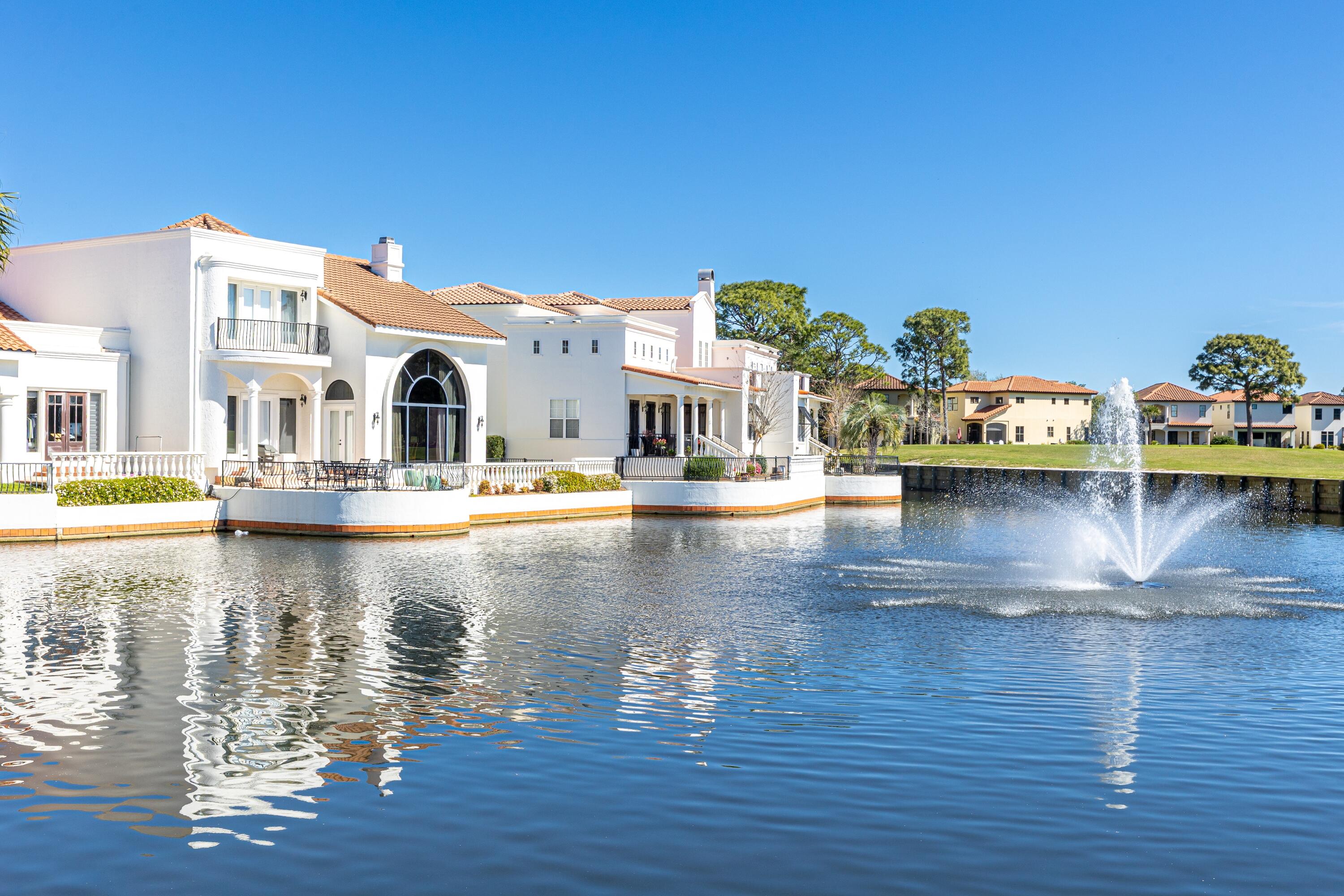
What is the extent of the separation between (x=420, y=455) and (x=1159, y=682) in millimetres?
33086

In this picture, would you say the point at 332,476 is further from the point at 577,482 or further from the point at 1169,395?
the point at 1169,395

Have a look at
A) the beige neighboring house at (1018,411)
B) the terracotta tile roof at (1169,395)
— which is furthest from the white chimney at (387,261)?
the terracotta tile roof at (1169,395)

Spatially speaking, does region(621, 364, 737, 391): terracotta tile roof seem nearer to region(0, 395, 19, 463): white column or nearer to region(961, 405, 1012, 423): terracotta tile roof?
region(0, 395, 19, 463): white column

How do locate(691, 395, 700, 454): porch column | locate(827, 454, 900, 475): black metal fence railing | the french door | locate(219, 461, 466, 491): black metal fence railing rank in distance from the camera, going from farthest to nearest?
locate(827, 454, 900, 475): black metal fence railing, locate(691, 395, 700, 454): porch column, the french door, locate(219, 461, 466, 491): black metal fence railing

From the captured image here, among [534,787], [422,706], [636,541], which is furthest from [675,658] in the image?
[636,541]

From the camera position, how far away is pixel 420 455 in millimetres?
42969

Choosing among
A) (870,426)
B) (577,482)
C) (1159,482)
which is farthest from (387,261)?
(1159,482)

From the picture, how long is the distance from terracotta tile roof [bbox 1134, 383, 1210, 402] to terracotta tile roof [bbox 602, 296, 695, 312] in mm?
76675

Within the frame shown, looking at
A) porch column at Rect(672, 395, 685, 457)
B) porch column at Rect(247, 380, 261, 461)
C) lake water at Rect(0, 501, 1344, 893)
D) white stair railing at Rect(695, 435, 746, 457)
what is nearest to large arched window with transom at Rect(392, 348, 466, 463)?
porch column at Rect(247, 380, 261, 461)

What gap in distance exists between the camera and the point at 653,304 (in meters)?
64.4

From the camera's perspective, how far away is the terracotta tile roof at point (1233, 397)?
118438mm

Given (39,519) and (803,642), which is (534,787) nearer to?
(803,642)

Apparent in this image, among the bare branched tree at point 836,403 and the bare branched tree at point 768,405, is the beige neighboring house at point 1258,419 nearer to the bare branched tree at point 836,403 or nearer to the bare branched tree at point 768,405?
the bare branched tree at point 836,403

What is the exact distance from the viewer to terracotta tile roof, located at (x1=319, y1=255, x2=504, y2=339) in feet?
133
